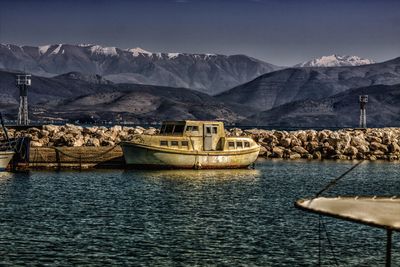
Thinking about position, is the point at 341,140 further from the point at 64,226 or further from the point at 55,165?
the point at 64,226

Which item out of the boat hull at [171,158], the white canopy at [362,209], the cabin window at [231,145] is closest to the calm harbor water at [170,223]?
the boat hull at [171,158]

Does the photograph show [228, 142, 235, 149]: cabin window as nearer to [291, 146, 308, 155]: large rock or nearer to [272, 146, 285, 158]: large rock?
[272, 146, 285, 158]: large rock

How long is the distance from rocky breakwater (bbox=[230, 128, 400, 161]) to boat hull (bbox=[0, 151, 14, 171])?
3978 cm

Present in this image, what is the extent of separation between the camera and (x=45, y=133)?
276ft

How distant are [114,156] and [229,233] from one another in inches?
1369

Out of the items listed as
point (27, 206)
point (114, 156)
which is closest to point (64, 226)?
point (27, 206)

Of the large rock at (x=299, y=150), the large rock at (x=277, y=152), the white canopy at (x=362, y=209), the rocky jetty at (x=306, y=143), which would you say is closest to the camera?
the white canopy at (x=362, y=209)

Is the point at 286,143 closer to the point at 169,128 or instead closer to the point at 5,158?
the point at 169,128

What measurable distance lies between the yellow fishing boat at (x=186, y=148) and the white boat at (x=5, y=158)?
9676mm

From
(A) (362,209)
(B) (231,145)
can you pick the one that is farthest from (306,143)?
(A) (362,209)

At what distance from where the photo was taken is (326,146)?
92.6 m

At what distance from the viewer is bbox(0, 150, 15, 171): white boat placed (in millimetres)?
59625

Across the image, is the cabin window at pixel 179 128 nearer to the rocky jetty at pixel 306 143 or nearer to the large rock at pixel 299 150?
the rocky jetty at pixel 306 143

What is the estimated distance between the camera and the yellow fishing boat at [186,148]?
62125 millimetres
